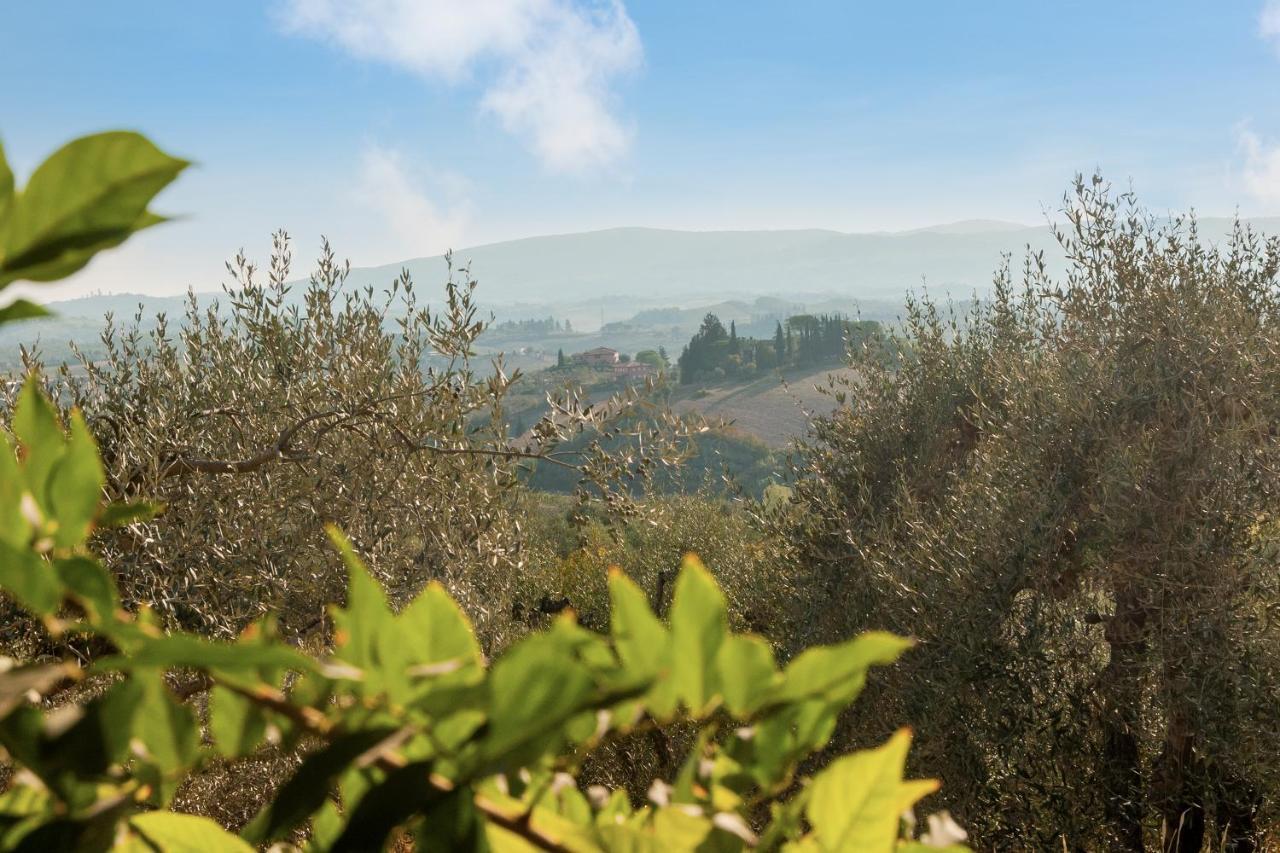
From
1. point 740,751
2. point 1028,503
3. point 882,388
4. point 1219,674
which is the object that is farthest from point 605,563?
point 740,751

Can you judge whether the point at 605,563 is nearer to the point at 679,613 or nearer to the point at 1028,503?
the point at 1028,503

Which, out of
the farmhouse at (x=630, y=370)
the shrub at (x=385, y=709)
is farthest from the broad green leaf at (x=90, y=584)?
the farmhouse at (x=630, y=370)

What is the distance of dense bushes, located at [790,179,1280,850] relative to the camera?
7.64m

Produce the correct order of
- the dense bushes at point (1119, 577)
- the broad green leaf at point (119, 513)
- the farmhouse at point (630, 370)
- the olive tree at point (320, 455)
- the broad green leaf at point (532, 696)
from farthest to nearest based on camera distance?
the farmhouse at point (630, 370) → the dense bushes at point (1119, 577) → the olive tree at point (320, 455) → the broad green leaf at point (119, 513) → the broad green leaf at point (532, 696)

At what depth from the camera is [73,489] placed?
58cm

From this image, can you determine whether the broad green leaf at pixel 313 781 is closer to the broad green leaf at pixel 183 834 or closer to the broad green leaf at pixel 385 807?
the broad green leaf at pixel 385 807

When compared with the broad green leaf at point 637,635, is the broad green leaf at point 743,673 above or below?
below

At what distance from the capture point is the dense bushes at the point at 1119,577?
7637 millimetres

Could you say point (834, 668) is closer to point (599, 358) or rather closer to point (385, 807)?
point (385, 807)

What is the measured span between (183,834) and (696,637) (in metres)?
0.40

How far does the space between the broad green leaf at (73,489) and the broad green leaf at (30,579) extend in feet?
0.14

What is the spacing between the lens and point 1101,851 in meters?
8.29

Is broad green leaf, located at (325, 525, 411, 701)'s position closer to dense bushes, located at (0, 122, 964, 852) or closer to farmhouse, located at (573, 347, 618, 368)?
dense bushes, located at (0, 122, 964, 852)

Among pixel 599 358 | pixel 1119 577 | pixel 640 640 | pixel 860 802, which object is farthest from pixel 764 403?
pixel 640 640
